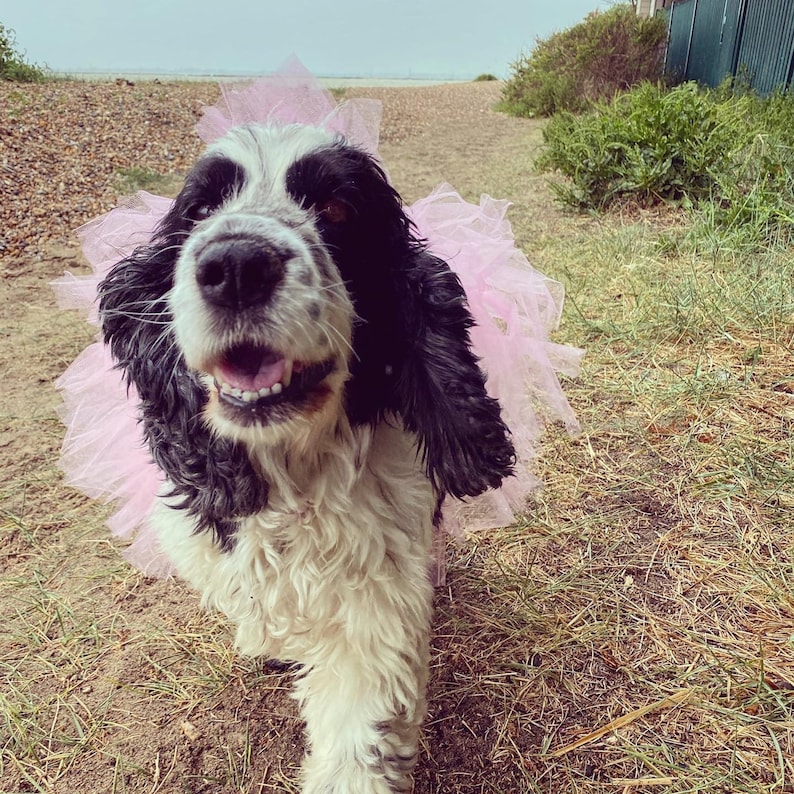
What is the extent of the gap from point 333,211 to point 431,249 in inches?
23.7

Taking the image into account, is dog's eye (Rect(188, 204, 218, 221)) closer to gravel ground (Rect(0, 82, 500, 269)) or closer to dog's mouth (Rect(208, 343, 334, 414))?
dog's mouth (Rect(208, 343, 334, 414))

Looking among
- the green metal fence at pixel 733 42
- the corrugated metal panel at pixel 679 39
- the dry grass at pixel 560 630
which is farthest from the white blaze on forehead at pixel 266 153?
the corrugated metal panel at pixel 679 39

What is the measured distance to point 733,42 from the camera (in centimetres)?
900

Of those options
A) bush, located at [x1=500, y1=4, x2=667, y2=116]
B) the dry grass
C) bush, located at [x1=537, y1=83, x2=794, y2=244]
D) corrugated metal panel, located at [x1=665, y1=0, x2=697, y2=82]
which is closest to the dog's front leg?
the dry grass

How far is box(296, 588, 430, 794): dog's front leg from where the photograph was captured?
1397 millimetres

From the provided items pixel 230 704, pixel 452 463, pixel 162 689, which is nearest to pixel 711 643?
pixel 452 463

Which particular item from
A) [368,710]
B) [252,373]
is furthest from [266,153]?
[368,710]

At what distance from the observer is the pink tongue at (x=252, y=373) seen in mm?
1297

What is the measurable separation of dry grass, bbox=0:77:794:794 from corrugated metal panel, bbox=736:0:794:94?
554 cm

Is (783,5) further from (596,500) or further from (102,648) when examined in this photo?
(102,648)

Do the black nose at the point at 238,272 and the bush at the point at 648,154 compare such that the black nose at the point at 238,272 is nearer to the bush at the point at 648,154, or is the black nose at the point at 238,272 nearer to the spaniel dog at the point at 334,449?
the spaniel dog at the point at 334,449

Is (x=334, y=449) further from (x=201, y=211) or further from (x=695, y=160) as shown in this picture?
(x=695, y=160)

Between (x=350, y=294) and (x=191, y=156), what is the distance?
7.50 metres

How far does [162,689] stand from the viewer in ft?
5.82
